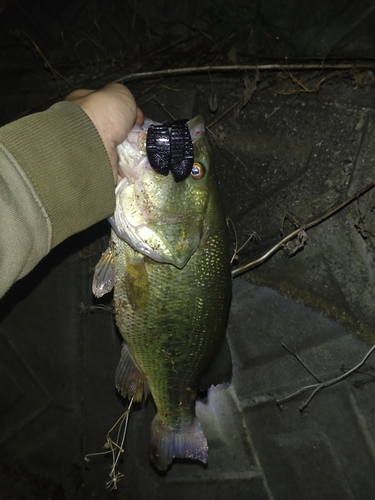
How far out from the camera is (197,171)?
2.13 meters

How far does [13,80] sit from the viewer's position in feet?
13.2

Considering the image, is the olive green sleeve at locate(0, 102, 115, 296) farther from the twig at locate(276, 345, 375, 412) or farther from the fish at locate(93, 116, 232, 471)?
the twig at locate(276, 345, 375, 412)

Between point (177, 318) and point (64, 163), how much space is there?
100cm

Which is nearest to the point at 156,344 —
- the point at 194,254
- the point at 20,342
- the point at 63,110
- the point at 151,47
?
the point at 194,254

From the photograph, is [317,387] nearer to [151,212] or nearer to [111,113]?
[151,212]

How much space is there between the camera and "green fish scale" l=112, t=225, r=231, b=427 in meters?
2.26

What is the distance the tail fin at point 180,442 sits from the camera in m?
2.68

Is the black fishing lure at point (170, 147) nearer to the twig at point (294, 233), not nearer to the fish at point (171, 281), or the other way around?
the fish at point (171, 281)

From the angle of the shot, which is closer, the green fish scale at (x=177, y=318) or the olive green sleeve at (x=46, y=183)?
the olive green sleeve at (x=46, y=183)

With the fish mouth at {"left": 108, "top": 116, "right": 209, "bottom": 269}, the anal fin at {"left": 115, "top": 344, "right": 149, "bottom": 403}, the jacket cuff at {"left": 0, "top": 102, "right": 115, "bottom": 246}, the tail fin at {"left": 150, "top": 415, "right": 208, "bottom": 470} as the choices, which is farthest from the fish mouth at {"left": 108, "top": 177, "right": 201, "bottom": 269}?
the tail fin at {"left": 150, "top": 415, "right": 208, "bottom": 470}

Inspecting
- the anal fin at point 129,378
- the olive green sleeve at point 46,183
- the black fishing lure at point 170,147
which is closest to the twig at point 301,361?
the anal fin at point 129,378

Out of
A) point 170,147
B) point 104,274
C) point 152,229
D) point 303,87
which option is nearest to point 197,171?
point 170,147

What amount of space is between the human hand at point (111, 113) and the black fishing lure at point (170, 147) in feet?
0.54

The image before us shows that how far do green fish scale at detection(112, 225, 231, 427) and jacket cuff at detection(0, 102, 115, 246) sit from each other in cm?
43
